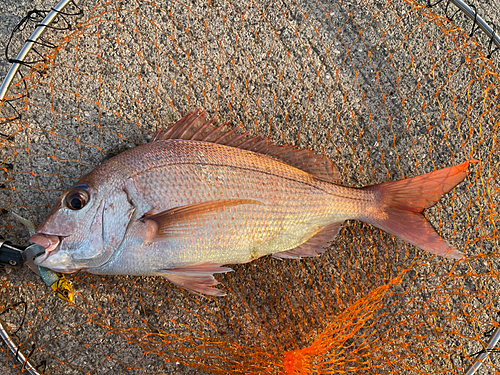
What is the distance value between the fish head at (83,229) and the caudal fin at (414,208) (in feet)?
4.38

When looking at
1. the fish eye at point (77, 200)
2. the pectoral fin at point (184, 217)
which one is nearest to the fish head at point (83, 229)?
the fish eye at point (77, 200)

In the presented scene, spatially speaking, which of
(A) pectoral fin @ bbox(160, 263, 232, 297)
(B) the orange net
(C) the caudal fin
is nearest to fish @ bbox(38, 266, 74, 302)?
(B) the orange net

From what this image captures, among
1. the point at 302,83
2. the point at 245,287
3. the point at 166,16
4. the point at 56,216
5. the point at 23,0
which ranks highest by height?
the point at 23,0

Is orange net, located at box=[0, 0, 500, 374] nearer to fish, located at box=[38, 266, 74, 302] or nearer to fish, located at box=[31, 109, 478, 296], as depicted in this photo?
fish, located at box=[38, 266, 74, 302]

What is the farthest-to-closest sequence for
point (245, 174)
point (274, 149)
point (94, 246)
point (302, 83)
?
point (302, 83) < point (274, 149) < point (245, 174) < point (94, 246)

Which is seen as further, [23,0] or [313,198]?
[23,0]

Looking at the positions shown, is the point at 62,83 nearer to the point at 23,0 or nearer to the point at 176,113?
the point at 23,0

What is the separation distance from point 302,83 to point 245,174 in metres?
0.86

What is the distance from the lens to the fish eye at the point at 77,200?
1.71 m

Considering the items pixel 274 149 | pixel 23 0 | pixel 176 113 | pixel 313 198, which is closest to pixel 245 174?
pixel 274 149

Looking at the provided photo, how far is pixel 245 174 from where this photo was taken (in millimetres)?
1846

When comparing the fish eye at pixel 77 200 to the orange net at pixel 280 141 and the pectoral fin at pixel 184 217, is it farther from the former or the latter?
the orange net at pixel 280 141

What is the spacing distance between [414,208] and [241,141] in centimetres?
103

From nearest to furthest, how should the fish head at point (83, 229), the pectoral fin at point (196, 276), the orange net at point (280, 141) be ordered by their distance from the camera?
the fish head at point (83, 229) → the pectoral fin at point (196, 276) → the orange net at point (280, 141)
